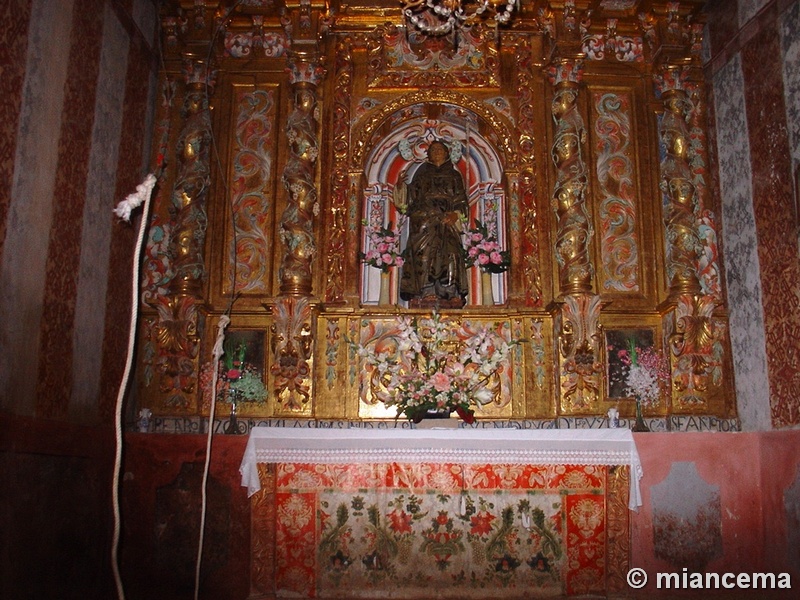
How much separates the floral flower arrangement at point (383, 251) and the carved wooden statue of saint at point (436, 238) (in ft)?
0.43

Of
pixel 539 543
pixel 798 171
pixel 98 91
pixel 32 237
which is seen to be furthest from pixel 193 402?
pixel 798 171

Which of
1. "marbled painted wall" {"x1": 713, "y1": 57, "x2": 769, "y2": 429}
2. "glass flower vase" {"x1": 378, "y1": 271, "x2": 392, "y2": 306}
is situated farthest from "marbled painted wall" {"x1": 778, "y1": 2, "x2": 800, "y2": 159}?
"glass flower vase" {"x1": 378, "y1": 271, "x2": 392, "y2": 306}

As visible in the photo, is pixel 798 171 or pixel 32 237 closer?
pixel 32 237

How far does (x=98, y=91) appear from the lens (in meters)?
6.96

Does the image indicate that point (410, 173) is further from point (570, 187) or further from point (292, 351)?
point (292, 351)

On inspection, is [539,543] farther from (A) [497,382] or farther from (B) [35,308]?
(B) [35,308]

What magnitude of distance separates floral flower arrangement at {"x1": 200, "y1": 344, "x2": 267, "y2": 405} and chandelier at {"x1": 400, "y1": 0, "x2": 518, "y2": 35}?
12.5ft

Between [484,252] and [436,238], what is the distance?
56cm

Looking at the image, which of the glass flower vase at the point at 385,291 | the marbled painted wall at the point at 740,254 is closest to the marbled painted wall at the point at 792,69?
the marbled painted wall at the point at 740,254

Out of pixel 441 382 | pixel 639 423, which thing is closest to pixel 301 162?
pixel 441 382

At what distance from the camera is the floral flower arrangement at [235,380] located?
7648mm

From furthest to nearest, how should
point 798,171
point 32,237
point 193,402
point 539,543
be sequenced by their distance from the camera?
1. point 193,402
2. point 798,171
3. point 539,543
4. point 32,237

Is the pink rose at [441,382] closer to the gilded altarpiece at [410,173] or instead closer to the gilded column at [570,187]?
the gilded altarpiece at [410,173]

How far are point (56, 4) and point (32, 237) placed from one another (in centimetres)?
A: 200
